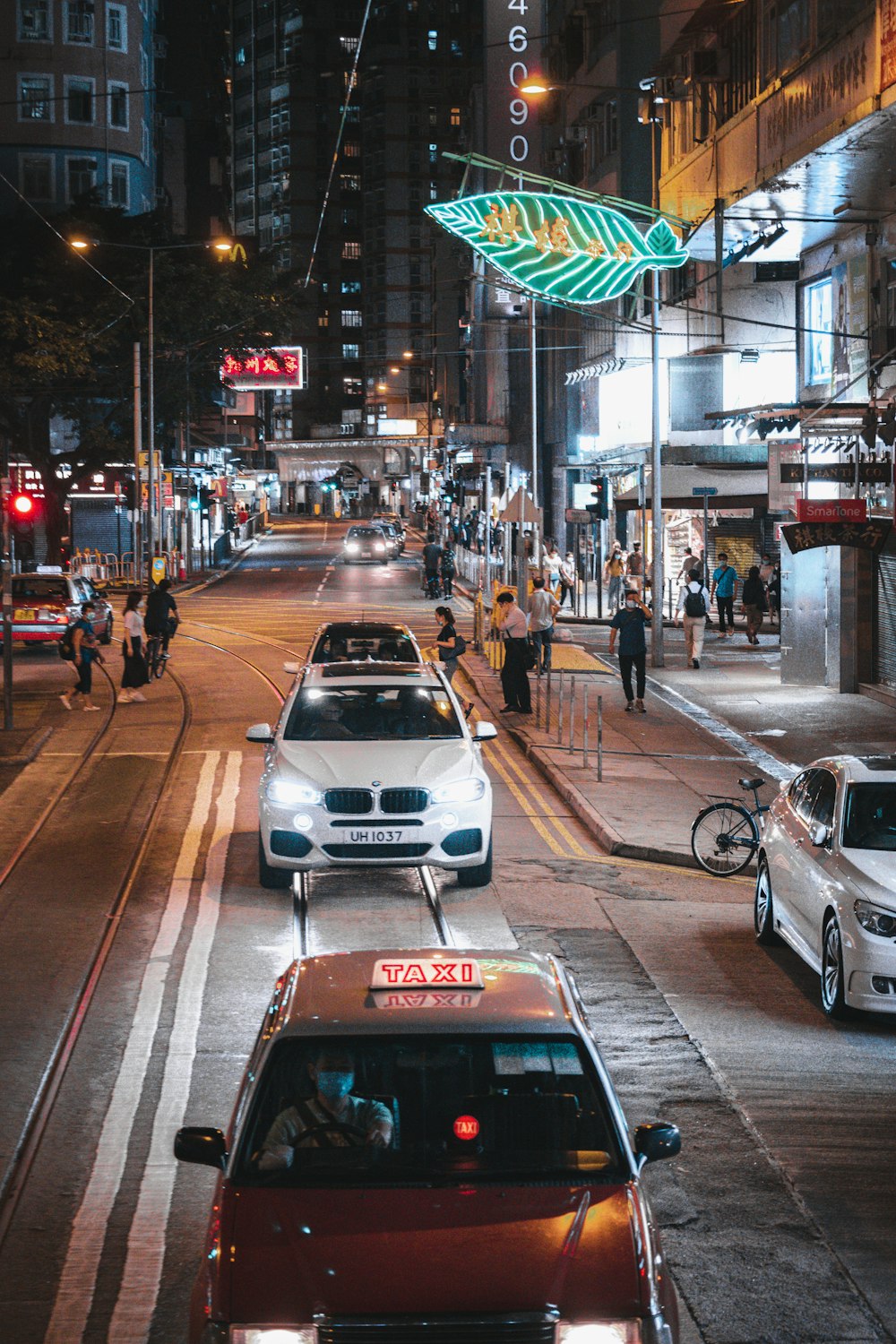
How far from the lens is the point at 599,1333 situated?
4.50m

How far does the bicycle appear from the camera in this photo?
14.6 m

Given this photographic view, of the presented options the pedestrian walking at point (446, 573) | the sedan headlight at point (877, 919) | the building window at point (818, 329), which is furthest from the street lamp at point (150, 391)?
the sedan headlight at point (877, 919)

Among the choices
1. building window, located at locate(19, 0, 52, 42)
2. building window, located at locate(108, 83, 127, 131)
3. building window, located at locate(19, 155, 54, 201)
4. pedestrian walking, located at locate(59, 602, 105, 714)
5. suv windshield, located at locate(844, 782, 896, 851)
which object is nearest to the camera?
suv windshield, located at locate(844, 782, 896, 851)

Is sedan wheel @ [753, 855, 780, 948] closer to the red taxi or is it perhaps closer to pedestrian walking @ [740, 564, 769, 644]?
pedestrian walking @ [740, 564, 769, 644]

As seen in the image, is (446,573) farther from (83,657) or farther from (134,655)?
(83,657)

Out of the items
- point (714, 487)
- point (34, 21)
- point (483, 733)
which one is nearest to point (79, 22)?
point (34, 21)

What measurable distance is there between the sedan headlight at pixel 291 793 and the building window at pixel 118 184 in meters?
65.3

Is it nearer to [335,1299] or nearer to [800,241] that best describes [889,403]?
[800,241]

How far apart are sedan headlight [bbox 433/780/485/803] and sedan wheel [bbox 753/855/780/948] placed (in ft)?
7.08

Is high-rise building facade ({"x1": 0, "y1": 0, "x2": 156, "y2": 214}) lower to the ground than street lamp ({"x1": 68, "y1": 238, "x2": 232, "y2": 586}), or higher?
higher

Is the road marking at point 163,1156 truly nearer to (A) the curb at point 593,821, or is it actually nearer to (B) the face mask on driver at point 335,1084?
(B) the face mask on driver at point 335,1084

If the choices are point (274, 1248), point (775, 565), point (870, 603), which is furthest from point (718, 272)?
point (274, 1248)

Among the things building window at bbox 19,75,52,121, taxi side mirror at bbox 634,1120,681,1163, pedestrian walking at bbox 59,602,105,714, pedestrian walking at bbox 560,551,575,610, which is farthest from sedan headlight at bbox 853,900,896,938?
building window at bbox 19,75,52,121

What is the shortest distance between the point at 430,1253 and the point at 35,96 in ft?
243
